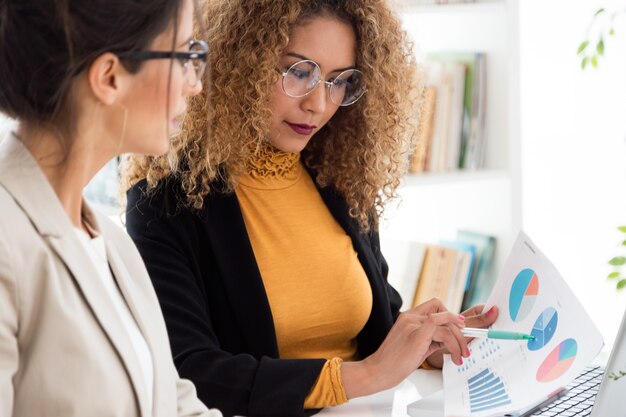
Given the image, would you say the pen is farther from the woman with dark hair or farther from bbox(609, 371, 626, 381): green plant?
the woman with dark hair

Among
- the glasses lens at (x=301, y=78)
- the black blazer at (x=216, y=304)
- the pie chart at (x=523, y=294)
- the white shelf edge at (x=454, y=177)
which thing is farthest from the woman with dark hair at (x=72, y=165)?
the white shelf edge at (x=454, y=177)

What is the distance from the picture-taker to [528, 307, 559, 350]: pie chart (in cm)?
139

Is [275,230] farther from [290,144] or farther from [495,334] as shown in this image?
[495,334]

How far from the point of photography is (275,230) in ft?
5.66

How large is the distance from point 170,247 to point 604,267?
163cm

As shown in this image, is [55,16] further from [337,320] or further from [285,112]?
[337,320]

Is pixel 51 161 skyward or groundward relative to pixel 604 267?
skyward

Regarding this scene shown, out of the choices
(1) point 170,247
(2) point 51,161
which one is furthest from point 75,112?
(1) point 170,247

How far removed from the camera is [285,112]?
1.68 meters

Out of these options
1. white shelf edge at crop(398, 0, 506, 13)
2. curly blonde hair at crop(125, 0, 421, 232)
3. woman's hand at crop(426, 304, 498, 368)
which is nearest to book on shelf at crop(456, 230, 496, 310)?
white shelf edge at crop(398, 0, 506, 13)

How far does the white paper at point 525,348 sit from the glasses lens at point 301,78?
0.47 metres

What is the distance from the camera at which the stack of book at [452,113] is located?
8.71 feet

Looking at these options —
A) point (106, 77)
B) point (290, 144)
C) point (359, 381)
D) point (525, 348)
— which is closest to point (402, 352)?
point (359, 381)

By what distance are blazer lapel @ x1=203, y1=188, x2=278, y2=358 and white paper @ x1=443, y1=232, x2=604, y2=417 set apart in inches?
13.0
